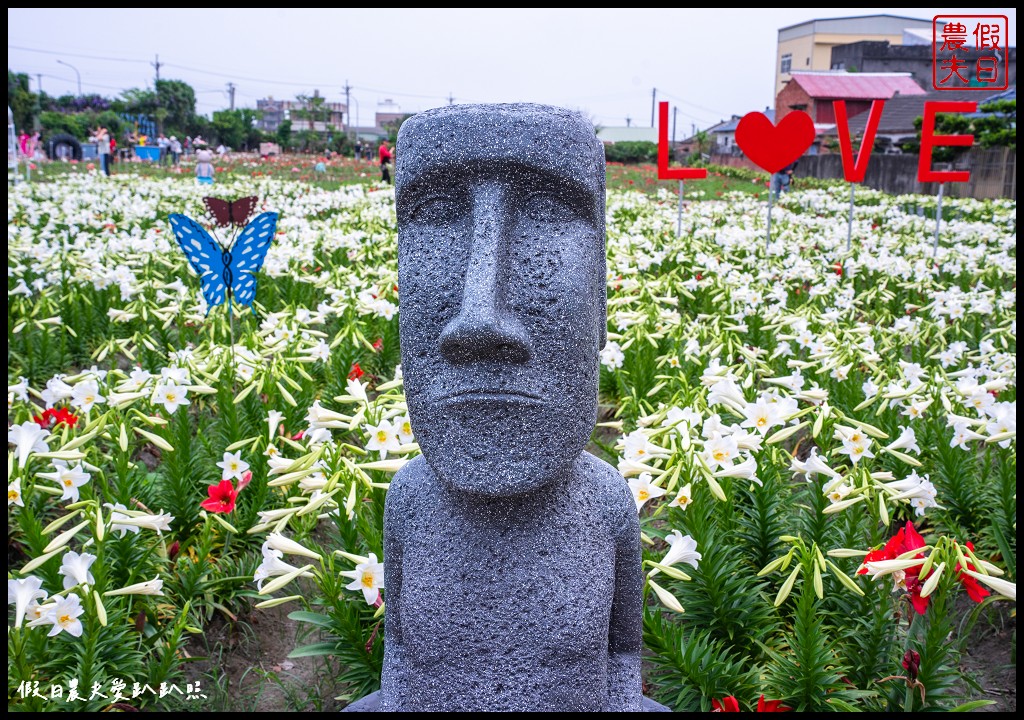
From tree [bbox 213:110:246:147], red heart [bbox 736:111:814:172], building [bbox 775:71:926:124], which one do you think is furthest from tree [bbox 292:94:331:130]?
red heart [bbox 736:111:814:172]

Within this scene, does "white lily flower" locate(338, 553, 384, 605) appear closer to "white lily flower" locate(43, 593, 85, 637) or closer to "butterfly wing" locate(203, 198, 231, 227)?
"white lily flower" locate(43, 593, 85, 637)

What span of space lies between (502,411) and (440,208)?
0.56m

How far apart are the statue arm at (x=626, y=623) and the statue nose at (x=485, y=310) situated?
0.66 m

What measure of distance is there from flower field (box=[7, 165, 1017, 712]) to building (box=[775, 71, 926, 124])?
132 ft

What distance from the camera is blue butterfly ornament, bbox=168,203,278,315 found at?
→ 4.87 metres

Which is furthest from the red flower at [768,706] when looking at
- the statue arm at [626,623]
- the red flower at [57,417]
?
the red flower at [57,417]

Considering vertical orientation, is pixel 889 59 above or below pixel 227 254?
above

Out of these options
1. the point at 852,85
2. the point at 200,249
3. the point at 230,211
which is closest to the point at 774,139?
the point at 230,211

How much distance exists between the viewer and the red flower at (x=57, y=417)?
3.47 m

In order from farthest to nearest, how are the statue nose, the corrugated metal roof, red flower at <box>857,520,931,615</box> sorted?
the corrugated metal roof < red flower at <box>857,520,931,615</box> < the statue nose

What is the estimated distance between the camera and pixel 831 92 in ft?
137

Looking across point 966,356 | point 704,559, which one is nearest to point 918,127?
point 966,356

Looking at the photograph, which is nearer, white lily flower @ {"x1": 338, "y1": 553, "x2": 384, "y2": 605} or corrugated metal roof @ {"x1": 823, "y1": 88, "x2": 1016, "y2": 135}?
white lily flower @ {"x1": 338, "y1": 553, "x2": 384, "y2": 605}

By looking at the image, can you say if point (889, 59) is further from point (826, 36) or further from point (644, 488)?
point (644, 488)
